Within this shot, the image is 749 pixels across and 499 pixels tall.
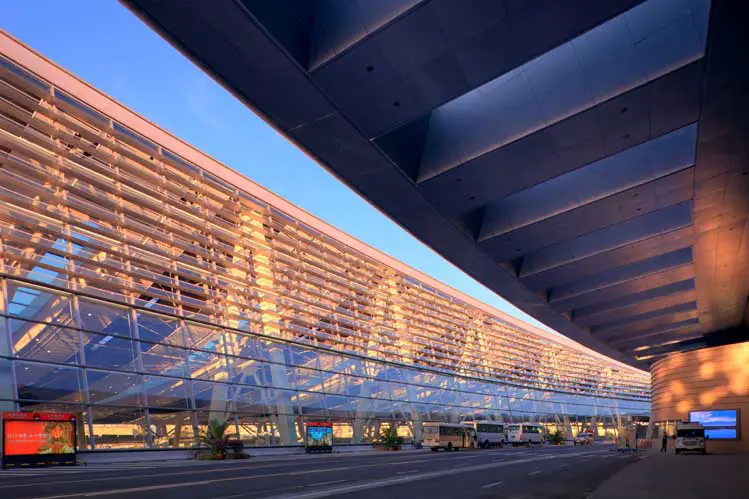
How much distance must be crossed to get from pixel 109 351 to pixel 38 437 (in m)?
6.34

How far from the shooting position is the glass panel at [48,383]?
23703 millimetres

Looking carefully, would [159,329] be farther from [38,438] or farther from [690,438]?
[690,438]

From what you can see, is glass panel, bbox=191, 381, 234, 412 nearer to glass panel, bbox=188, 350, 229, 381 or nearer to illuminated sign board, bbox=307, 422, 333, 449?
glass panel, bbox=188, 350, 229, 381

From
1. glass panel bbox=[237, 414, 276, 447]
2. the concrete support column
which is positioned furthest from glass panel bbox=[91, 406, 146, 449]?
glass panel bbox=[237, 414, 276, 447]

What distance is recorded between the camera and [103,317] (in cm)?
2845

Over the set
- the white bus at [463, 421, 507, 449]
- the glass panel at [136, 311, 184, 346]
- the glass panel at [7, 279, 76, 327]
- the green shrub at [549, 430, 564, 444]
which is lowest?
the green shrub at [549, 430, 564, 444]

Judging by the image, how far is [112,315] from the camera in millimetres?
29016

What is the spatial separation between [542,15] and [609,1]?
1.11 metres

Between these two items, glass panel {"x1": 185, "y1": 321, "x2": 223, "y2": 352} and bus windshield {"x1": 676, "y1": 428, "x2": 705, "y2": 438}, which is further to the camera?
bus windshield {"x1": 676, "y1": 428, "x2": 705, "y2": 438}

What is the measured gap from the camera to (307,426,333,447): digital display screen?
120 feet

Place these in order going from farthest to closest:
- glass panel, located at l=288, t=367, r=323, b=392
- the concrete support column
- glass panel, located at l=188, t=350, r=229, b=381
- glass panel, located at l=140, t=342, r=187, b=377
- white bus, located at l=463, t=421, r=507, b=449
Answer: white bus, located at l=463, t=421, r=507, b=449, glass panel, located at l=288, t=367, r=323, b=392, glass panel, located at l=188, t=350, r=229, b=381, glass panel, located at l=140, t=342, r=187, b=377, the concrete support column

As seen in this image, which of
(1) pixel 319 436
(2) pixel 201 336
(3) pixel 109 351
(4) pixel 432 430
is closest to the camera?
(3) pixel 109 351

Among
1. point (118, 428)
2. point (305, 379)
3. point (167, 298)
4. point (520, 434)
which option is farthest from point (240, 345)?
point (520, 434)

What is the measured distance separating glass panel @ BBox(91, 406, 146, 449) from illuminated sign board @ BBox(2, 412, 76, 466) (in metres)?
2.44
